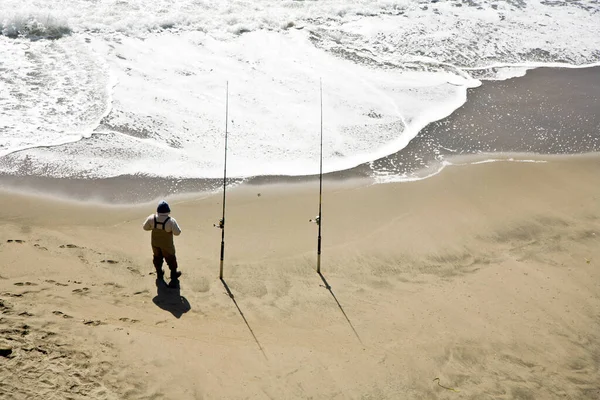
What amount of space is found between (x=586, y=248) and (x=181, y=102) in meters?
7.75

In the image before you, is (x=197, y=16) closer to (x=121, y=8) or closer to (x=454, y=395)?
(x=121, y=8)

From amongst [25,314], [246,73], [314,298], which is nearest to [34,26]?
[246,73]

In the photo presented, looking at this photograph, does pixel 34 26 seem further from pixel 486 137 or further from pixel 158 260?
pixel 486 137

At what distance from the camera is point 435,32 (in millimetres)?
17219

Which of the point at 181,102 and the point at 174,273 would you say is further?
the point at 181,102

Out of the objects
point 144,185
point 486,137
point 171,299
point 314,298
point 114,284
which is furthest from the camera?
point 486,137

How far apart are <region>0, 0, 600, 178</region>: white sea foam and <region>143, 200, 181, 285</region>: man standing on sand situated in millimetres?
2829

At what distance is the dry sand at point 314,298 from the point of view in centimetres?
631

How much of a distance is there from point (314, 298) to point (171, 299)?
5.52 feet

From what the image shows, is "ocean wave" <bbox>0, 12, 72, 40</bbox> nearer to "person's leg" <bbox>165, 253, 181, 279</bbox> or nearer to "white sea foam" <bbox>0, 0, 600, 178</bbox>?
"white sea foam" <bbox>0, 0, 600, 178</bbox>

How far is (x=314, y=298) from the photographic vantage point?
25.0ft

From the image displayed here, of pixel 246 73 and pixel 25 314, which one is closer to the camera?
pixel 25 314

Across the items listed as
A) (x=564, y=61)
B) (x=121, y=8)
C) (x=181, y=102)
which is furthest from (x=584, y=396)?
(x=121, y=8)

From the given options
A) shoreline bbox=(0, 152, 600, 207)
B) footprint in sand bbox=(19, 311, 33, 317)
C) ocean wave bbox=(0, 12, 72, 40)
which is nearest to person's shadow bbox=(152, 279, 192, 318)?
footprint in sand bbox=(19, 311, 33, 317)
